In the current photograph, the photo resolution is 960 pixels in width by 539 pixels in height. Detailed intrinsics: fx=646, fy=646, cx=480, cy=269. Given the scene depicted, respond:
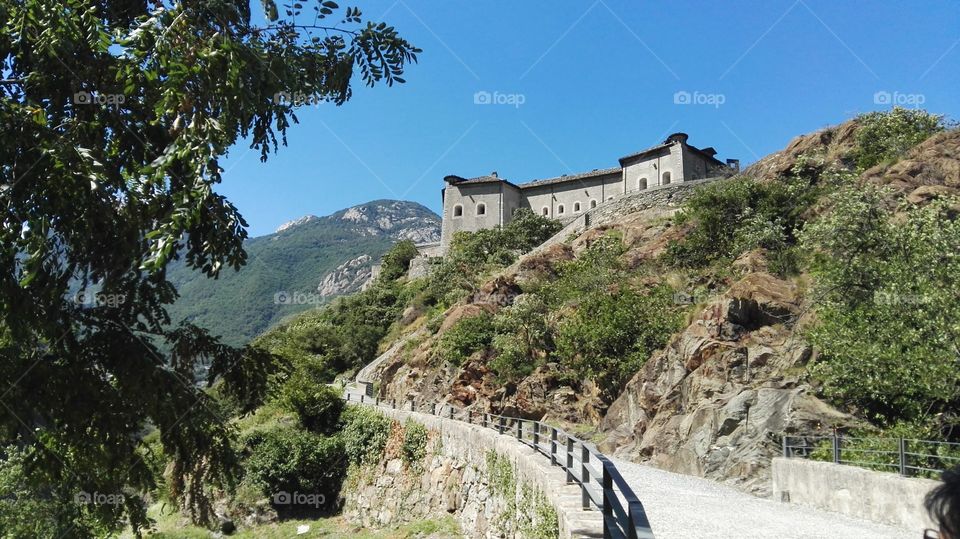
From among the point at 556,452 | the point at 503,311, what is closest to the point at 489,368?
the point at 503,311

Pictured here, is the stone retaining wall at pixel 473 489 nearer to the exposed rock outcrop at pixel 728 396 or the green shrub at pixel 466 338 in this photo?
the exposed rock outcrop at pixel 728 396

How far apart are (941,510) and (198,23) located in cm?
644

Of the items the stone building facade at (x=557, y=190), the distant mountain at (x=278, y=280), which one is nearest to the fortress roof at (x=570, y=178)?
A: the stone building facade at (x=557, y=190)

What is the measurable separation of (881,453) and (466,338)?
20.6m

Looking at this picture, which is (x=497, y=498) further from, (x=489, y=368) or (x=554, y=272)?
(x=554, y=272)

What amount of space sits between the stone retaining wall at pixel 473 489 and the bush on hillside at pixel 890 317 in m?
7.59

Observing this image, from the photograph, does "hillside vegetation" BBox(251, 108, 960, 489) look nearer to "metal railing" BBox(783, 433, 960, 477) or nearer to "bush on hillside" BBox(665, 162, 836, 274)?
"bush on hillside" BBox(665, 162, 836, 274)

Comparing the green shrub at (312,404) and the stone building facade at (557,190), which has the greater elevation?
the stone building facade at (557,190)

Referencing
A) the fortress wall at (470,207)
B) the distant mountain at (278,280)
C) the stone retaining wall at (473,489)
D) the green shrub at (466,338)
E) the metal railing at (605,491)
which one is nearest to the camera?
the metal railing at (605,491)

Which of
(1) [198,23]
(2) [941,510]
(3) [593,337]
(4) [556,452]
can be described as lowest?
(4) [556,452]

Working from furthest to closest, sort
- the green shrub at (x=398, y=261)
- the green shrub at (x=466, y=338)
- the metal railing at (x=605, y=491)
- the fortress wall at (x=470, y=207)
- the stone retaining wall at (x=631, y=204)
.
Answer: the green shrub at (x=398, y=261), the fortress wall at (x=470, y=207), the stone retaining wall at (x=631, y=204), the green shrub at (x=466, y=338), the metal railing at (x=605, y=491)

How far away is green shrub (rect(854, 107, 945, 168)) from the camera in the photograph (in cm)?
3123

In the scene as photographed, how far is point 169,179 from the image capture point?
578cm

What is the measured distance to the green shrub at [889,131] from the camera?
31.2 metres
